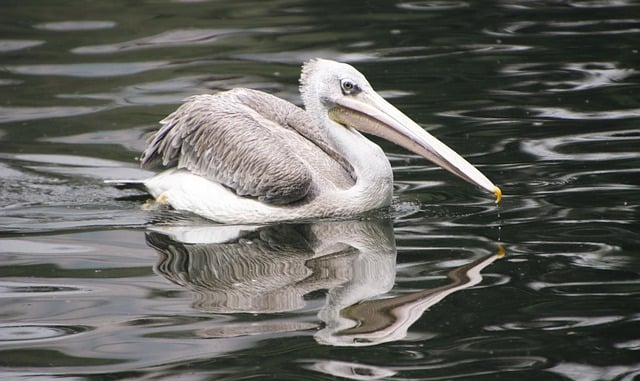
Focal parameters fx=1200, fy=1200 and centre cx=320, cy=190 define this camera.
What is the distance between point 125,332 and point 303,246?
1.51m

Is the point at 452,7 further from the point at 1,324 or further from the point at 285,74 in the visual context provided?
the point at 1,324

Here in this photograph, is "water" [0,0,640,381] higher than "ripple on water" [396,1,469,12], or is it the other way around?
"ripple on water" [396,1,469,12]

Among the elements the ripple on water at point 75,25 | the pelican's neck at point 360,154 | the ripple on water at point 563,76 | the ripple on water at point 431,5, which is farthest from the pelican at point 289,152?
the ripple on water at point 431,5

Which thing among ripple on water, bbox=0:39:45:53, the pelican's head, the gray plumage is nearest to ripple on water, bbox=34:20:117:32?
ripple on water, bbox=0:39:45:53

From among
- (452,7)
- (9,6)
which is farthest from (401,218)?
(9,6)

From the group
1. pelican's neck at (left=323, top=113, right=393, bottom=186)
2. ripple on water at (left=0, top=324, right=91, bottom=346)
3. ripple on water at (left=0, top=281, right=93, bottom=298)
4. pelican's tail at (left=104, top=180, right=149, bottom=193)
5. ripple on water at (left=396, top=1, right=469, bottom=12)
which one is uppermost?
ripple on water at (left=396, top=1, right=469, bottom=12)

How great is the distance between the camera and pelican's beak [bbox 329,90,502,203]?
6496mm

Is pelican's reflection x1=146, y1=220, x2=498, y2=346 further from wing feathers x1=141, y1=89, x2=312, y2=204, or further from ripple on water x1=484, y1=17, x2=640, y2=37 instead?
ripple on water x1=484, y1=17, x2=640, y2=37

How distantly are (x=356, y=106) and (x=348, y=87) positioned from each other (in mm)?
129

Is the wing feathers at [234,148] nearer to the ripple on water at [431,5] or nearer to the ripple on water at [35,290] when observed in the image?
the ripple on water at [35,290]

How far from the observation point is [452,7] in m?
12.7

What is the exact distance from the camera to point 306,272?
586 cm

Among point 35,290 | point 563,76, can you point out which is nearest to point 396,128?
point 35,290

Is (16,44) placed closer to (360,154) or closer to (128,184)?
(128,184)
